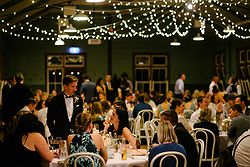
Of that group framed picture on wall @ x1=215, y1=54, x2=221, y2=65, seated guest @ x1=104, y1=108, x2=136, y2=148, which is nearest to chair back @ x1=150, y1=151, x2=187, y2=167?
seated guest @ x1=104, y1=108, x2=136, y2=148

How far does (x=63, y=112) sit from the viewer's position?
22.2 ft

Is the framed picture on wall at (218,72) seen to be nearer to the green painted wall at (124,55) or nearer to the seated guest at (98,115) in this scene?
the green painted wall at (124,55)

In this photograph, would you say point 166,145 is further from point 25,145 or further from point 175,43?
point 175,43

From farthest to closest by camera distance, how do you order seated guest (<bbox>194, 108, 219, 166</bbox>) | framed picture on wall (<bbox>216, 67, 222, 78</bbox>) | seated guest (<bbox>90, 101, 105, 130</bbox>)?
framed picture on wall (<bbox>216, 67, 222, 78</bbox>), seated guest (<bbox>90, 101, 105, 130</bbox>), seated guest (<bbox>194, 108, 219, 166</bbox>)

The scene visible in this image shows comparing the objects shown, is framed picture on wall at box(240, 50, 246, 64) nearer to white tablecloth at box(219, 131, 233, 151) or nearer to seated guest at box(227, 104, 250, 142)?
white tablecloth at box(219, 131, 233, 151)

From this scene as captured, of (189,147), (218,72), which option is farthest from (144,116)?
(218,72)

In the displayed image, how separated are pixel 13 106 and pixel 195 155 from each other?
495 centimetres

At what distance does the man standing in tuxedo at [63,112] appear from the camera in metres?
6.72

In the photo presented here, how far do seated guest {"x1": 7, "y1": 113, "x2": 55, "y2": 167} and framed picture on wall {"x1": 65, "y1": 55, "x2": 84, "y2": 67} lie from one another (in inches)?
609

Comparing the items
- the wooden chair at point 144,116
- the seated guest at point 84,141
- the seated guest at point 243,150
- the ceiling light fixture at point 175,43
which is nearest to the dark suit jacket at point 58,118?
the seated guest at point 84,141

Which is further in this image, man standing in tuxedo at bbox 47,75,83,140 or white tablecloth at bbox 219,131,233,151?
white tablecloth at bbox 219,131,233,151

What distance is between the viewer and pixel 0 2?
1104 cm

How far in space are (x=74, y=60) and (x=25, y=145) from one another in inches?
613

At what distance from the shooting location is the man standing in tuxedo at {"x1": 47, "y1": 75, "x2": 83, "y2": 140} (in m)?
6.72
